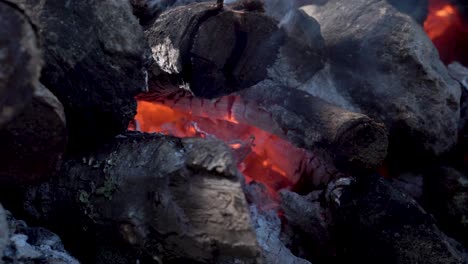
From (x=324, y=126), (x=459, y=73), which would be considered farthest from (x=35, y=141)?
(x=459, y=73)

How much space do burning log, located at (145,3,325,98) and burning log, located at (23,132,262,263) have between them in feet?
1.20

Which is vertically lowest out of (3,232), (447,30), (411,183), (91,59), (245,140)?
(411,183)

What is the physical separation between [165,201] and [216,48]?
60cm

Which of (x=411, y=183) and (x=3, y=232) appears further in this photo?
(x=411, y=183)

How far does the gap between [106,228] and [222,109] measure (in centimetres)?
72

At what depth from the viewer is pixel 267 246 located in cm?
113

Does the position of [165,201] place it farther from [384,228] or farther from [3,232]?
[384,228]

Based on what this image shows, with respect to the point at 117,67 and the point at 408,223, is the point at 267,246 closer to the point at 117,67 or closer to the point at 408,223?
the point at 408,223

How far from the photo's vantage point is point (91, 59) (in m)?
0.90

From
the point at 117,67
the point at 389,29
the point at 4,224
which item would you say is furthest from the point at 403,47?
the point at 4,224

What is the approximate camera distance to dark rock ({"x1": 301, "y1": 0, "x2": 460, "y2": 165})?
4.95 ft


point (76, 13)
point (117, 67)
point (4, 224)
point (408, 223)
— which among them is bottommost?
point (408, 223)

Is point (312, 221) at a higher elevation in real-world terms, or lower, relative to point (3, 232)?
lower

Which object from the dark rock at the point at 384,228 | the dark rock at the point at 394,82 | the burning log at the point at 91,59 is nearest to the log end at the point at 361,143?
the dark rock at the point at 384,228
